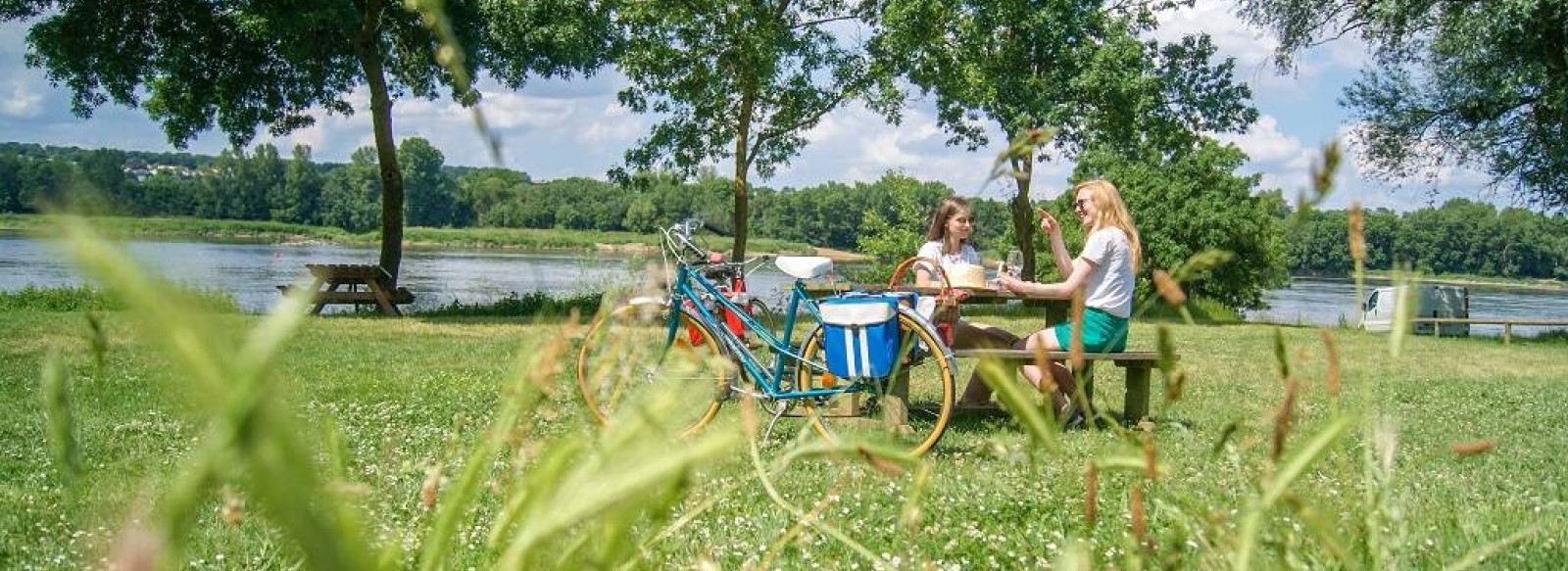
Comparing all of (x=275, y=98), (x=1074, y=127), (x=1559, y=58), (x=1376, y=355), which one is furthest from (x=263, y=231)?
(x=1376, y=355)

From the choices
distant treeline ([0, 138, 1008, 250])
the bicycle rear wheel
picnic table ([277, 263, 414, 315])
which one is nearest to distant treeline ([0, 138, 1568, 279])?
distant treeline ([0, 138, 1008, 250])

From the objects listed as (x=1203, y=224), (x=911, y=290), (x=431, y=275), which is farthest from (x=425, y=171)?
(x=1203, y=224)

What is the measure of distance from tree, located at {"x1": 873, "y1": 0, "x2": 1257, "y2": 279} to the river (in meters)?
4.74

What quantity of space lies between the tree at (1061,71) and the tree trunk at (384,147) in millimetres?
9106

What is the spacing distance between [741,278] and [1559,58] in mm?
17675

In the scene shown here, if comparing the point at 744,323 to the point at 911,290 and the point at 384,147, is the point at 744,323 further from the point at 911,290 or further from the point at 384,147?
the point at 384,147

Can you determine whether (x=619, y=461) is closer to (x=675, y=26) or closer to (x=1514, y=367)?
(x=1514, y=367)

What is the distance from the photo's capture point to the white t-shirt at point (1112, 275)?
21.1 feet

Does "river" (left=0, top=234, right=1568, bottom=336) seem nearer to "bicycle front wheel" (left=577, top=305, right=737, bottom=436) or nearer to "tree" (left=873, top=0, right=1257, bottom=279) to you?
"bicycle front wheel" (left=577, top=305, right=737, bottom=436)

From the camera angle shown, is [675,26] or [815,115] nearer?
[675,26]

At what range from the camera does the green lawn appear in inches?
13.4

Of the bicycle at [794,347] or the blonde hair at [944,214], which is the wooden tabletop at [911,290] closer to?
the bicycle at [794,347]

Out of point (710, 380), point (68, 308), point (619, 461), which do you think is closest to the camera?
point (619, 461)

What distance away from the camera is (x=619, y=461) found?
339 mm
